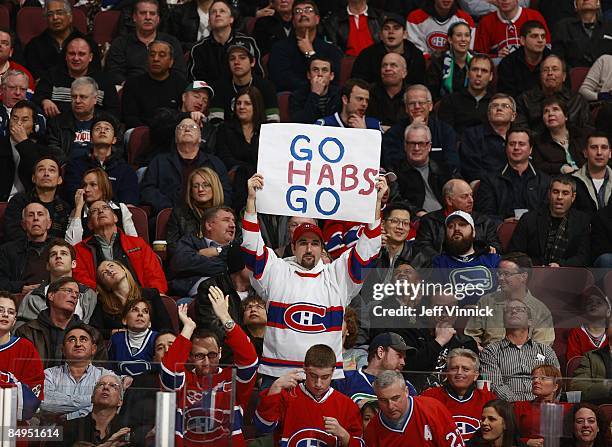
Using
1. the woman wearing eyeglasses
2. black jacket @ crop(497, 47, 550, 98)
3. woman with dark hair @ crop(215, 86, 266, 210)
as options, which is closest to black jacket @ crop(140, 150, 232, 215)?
woman with dark hair @ crop(215, 86, 266, 210)

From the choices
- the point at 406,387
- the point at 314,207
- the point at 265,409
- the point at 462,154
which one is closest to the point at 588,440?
the point at 406,387

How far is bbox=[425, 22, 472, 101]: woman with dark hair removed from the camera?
12695mm

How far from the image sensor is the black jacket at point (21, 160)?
1116 cm

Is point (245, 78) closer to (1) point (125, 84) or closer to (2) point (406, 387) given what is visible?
(1) point (125, 84)

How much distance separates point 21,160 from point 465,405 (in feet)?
14.7

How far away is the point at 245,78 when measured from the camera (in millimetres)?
12211

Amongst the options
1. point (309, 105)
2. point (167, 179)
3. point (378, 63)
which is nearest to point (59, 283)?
point (167, 179)

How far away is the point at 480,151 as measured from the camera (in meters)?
11.9

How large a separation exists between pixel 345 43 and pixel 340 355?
5.25m

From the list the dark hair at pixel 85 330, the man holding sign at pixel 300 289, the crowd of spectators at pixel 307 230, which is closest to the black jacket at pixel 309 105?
the crowd of spectators at pixel 307 230

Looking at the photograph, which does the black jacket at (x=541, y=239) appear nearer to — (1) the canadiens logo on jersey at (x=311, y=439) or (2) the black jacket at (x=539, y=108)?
(2) the black jacket at (x=539, y=108)

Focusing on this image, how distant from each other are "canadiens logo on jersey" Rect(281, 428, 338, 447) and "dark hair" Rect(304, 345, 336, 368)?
0.35 meters

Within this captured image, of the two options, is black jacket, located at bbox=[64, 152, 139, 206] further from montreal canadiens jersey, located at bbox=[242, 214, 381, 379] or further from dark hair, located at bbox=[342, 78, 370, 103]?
montreal canadiens jersey, located at bbox=[242, 214, 381, 379]

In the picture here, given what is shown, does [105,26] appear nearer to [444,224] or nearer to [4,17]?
[4,17]
